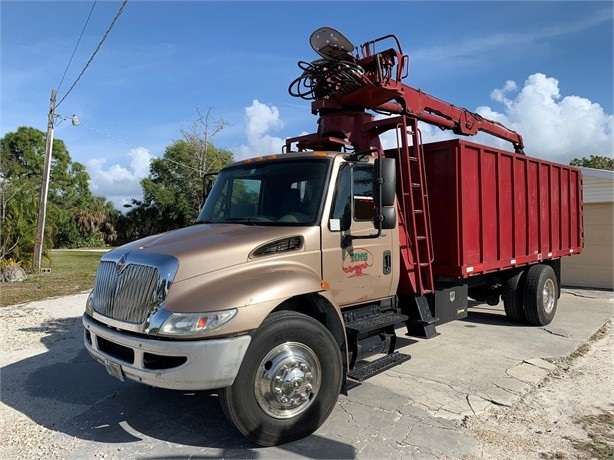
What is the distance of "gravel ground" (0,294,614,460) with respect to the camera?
3.94 m

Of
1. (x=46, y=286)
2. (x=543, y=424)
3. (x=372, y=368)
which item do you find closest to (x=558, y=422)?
(x=543, y=424)

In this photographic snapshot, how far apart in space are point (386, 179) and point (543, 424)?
2700mm

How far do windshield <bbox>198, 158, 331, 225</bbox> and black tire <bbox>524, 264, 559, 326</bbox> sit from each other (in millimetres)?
5174

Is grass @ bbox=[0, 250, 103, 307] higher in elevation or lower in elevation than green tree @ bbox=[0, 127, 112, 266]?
lower

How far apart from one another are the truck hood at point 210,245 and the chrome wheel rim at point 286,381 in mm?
849

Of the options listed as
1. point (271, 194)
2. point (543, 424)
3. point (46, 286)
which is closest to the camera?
point (543, 424)

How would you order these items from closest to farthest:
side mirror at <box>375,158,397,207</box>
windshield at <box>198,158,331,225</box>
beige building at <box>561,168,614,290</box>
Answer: side mirror at <box>375,158,397,207</box> → windshield at <box>198,158,331,225</box> → beige building at <box>561,168,614,290</box>

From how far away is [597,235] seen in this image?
13.2 m

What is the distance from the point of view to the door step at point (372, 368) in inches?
181

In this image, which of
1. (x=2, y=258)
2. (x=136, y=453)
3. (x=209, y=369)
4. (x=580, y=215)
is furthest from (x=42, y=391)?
(x=2, y=258)

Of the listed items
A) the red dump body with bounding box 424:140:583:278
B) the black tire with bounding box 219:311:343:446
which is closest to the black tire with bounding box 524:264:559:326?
the red dump body with bounding box 424:140:583:278

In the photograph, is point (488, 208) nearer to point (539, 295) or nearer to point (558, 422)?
point (539, 295)

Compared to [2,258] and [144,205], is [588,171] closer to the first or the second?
[2,258]

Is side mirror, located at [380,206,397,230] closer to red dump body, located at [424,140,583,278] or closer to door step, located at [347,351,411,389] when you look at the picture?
door step, located at [347,351,411,389]
